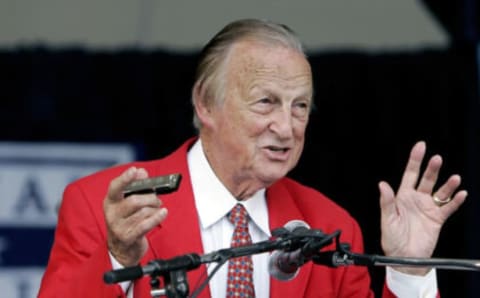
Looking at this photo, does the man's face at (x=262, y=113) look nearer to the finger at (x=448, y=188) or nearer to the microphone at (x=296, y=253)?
the finger at (x=448, y=188)

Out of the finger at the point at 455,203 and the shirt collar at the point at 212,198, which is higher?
the shirt collar at the point at 212,198

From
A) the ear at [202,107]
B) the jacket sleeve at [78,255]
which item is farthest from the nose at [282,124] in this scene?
Answer: the jacket sleeve at [78,255]

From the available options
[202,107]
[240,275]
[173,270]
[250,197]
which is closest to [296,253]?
[173,270]

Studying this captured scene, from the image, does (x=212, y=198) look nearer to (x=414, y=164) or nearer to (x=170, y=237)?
(x=170, y=237)

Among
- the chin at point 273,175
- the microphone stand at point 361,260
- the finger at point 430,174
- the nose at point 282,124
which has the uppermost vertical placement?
the nose at point 282,124

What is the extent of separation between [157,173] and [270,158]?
341 mm

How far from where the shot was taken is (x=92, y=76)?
16.3 ft

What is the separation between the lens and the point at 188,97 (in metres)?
5.00

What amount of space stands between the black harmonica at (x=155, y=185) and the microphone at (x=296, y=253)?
0.33 meters

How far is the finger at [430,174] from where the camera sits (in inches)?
137

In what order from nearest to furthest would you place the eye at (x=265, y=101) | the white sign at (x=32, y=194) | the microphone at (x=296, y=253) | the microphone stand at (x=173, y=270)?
1. the microphone stand at (x=173, y=270)
2. the microphone at (x=296, y=253)
3. the eye at (x=265, y=101)
4. the white sign at (x=32, y=194)

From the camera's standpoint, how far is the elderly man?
3.49 m

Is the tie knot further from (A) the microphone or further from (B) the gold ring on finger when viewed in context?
(A) the microphone

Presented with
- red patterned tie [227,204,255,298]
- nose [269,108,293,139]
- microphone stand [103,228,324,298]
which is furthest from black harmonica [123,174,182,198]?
nose [269,108,293,139]
